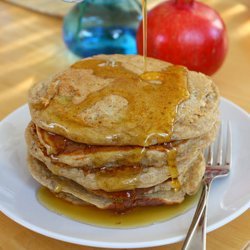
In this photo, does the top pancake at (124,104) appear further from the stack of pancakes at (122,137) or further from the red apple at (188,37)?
the red apple at (188,37)

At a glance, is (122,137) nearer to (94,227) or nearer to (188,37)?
(94,227)

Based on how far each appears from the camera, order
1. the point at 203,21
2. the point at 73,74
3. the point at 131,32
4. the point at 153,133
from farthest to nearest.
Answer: the point at 131,32 → the point at 203,21 → the point at 73,74 → the point at 153,133

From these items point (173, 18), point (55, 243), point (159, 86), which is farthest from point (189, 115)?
point (173, 18)

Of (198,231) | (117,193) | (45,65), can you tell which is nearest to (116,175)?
(117,193)

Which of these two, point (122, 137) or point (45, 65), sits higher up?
point (122, 137)

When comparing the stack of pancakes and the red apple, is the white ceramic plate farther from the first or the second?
the red apple

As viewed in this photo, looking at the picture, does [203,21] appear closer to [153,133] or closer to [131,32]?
[131,32]
